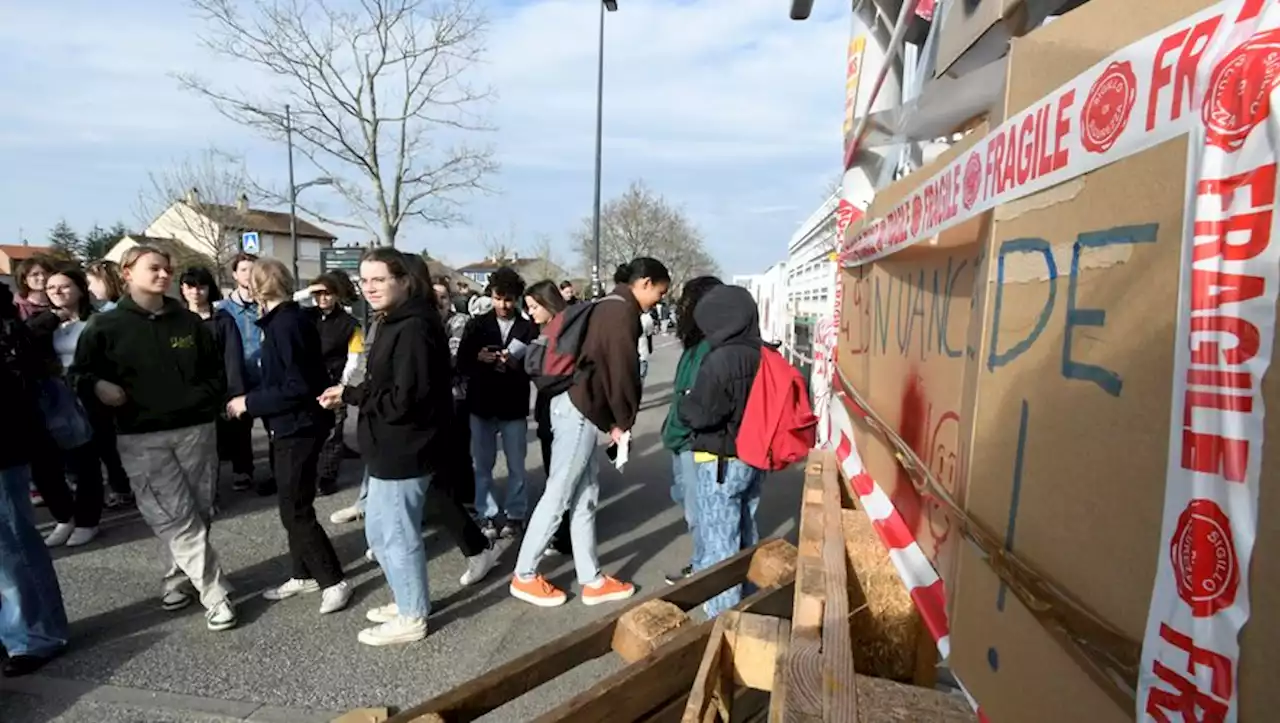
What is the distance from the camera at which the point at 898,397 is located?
2.09 meters

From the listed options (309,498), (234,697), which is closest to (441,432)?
(309,498)

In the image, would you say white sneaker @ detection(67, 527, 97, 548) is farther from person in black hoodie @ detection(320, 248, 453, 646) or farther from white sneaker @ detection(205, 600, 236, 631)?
person in black hoodie @ detection(320, 248, 453, 646)

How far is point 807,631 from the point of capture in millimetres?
1457

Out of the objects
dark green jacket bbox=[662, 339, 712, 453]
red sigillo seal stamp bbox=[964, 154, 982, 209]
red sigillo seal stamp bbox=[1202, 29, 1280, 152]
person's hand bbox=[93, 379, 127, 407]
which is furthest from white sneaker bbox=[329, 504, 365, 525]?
red sigillo seal stamp bbox=[1202, 29, 1280, 152]

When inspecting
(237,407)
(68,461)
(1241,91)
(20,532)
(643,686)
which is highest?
(1241,91)

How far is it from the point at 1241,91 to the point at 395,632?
12.0 feet

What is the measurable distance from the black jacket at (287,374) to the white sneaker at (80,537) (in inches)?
84.2

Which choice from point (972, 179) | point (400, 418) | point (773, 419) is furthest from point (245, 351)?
point (972, 179)

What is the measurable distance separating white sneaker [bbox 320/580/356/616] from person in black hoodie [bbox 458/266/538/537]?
3.84 feet

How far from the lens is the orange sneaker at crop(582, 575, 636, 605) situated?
3.96 metres

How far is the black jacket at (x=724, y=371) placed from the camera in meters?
3.29

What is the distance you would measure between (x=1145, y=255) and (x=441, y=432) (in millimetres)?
3075

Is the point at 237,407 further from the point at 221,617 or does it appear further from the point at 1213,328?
the point at 1213,328

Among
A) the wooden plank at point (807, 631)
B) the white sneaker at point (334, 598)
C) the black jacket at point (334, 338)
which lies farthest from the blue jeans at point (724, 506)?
the black jacket at point (334, 338)
